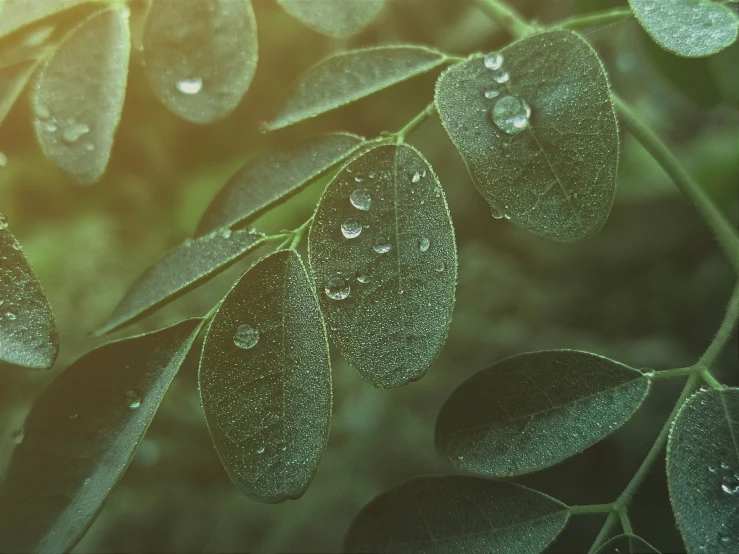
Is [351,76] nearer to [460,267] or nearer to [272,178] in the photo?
[272,178]

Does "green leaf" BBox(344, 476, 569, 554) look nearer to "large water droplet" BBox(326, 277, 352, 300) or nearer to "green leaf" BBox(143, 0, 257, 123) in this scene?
"large water droplet" BBox(326, 277, 352, 300)

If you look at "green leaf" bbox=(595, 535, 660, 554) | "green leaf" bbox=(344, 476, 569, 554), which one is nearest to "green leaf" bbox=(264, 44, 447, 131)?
"green leaf" bbox=(344, 476, 569, 554)

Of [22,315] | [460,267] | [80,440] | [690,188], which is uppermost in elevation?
[22,315]

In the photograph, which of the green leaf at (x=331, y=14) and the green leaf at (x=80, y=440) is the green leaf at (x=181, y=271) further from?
the green leaf at (x=331, y=14)

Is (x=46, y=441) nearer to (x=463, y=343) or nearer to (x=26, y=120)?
(x=26, y=120)

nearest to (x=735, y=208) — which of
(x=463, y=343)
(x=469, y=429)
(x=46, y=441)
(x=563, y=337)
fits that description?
(x=563, y=337)

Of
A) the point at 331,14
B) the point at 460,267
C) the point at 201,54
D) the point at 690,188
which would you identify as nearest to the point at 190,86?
the point at 201,54

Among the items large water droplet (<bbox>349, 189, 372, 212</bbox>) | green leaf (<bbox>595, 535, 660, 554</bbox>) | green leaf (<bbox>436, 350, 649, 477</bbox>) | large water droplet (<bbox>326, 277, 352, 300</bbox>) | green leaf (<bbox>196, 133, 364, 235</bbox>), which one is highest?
large water droplet (<bbox>349, 189, 372, 212</bbox>)

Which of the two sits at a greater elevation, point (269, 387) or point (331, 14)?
point (331, 14)
